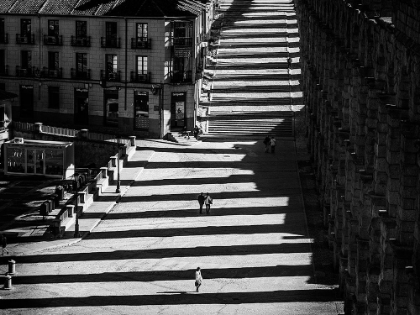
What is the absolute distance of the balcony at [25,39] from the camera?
4916 inches

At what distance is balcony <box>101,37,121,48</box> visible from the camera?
121688 millimetres

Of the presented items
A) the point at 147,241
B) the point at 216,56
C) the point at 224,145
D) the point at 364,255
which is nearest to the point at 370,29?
the point at 364,255

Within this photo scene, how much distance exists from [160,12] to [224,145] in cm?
1304

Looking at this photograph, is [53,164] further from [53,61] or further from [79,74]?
[53,61]

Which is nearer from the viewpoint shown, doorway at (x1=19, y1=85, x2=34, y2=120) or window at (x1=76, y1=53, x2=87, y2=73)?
window at (x1=76, y1=53, x2=87, y2=73)

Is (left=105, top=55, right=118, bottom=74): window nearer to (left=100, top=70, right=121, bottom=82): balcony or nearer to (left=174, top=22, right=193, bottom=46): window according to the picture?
(left=100, top=70, right=121, bottom=82): balcony

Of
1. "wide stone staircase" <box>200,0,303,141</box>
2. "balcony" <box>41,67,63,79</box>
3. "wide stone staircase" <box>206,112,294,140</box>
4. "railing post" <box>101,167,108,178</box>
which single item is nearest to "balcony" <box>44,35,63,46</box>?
"balcony" <box>41,67,63,79</box>

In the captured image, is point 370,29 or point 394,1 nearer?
point 394,1

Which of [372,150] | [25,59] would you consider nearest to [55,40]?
[25,59]

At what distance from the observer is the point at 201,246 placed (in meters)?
84.8

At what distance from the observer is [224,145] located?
118 meters

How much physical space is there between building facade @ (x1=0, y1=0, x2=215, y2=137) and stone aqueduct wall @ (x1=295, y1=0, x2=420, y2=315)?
25.4 m

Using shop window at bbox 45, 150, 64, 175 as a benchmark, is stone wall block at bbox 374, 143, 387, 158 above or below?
above

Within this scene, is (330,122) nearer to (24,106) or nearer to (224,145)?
(224,145)
